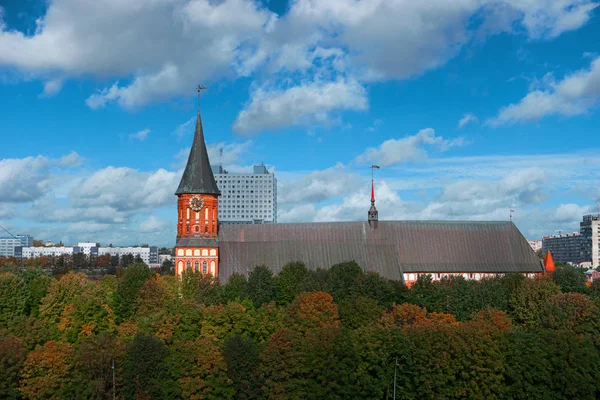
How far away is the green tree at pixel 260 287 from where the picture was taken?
75.1m

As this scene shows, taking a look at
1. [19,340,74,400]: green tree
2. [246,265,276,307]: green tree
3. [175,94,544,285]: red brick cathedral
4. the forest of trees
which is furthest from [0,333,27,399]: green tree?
[175,94,544,285]: red brick cathedral

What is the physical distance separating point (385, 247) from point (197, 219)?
2664 centimetres

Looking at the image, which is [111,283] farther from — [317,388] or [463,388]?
[463,388]

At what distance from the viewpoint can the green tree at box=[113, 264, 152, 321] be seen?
251 ft

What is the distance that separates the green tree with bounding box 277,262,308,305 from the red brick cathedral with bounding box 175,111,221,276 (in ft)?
40.6

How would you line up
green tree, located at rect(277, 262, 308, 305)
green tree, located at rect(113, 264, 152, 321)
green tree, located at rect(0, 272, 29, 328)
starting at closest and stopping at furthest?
green tree, located at rect(113, 264, 152, 321), green tree, located at rect(0, 272, 29, 328), green tree, located at rect(277, 262, 308, 305)

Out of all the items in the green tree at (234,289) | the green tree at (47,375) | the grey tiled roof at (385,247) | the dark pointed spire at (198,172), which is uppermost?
the dark pointed spire at (198,172)

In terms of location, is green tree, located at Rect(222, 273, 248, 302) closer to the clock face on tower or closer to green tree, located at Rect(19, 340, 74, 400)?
the clock face on tower

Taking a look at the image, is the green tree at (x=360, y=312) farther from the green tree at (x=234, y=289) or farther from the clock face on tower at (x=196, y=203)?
the clock face on tower at (x=196, y=203)

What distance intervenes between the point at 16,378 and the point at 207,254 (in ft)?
113

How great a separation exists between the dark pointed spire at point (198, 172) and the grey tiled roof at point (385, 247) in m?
7.19

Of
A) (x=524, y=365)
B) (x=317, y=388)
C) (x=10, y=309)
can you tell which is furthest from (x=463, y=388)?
(x=10, y=309)

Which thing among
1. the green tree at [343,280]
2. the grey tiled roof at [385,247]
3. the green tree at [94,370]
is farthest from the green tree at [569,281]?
the green tree at [94,370]

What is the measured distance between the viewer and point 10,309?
7769cm
